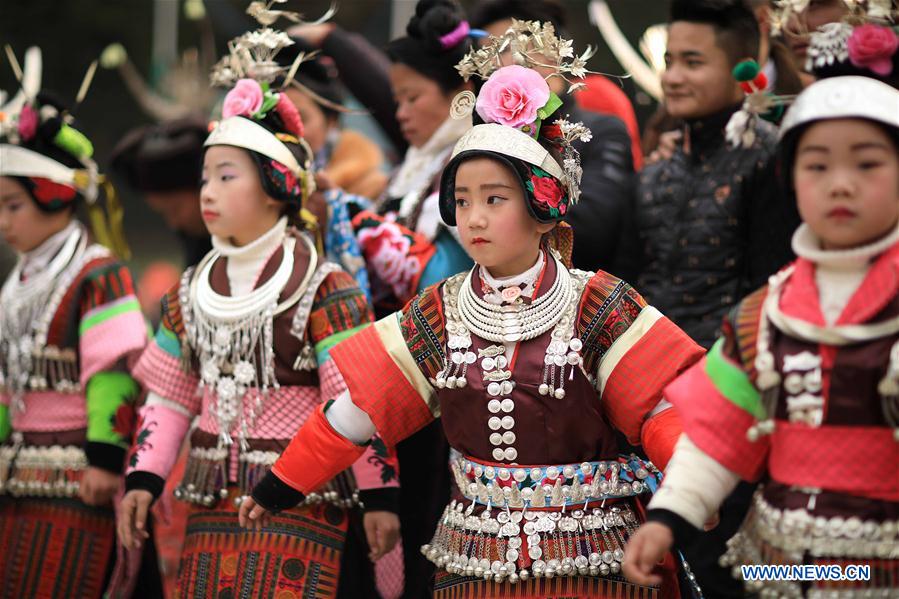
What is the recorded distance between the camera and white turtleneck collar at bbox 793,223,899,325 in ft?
7.80

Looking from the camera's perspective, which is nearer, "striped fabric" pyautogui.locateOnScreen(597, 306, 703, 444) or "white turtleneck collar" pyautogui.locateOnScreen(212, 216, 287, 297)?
"striped fabric" pyautogui.locateOnScreen(597, 306, 703, 444)

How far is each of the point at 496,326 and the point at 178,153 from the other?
2749 millimetres

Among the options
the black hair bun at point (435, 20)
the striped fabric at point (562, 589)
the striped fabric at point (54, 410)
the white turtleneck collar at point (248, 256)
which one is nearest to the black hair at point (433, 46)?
the black hair bun at point (435, 20)

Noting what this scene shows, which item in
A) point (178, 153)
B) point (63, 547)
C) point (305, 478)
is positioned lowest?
point (63, 547)

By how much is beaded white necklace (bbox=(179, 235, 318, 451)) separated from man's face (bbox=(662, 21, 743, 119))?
1.51 m

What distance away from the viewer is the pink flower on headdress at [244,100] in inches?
149

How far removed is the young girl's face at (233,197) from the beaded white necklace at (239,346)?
19 cm

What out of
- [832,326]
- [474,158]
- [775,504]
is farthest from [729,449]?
[474,158]

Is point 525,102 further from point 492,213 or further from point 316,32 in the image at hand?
point 316,32

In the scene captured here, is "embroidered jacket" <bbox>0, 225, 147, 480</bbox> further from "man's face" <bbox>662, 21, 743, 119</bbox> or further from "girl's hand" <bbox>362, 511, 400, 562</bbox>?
"man's face" <bbox>662, 21, 743, 119</bbox>

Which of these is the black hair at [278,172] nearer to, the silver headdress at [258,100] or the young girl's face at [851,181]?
the silver headdress at [258,100]

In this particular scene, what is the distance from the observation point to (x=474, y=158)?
3.03 meters

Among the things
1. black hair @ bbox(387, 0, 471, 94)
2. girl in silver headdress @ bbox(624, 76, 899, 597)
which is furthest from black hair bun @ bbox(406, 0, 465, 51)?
girl in silver headdress @ bbox(624, 76, 899, 597)

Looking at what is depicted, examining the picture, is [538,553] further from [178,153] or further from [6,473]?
[178,153]
